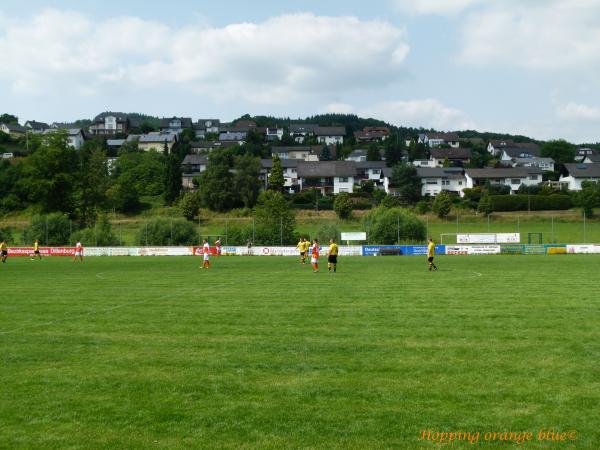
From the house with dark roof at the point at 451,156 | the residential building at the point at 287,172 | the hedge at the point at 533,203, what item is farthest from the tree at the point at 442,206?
the house with dark roof at the point at 451,156

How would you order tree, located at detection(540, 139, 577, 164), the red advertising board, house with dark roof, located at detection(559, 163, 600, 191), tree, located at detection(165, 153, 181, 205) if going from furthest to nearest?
tree, located at detection(540, 139, 577, 164)
house with dark roof, located at detection(559, 163, 600, 191)
tree, located at detection(165, 153, 181, 205)
the red advertising board

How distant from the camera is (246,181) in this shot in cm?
9350

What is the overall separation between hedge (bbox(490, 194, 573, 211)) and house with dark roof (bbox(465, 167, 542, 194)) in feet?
75.3

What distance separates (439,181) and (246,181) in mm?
38255

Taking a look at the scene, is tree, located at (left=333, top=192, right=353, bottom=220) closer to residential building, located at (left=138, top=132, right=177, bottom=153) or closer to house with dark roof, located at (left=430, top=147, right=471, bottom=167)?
house with dark roof, located at (left=430, top=147, right=471, bottom=167)

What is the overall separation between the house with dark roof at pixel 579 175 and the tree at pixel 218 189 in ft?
209

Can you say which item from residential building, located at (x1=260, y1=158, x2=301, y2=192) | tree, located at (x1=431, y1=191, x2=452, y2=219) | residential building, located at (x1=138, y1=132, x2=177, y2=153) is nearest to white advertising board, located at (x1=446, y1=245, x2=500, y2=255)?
tree, located at (x1=431, y1=191, x2=452, y2=219)

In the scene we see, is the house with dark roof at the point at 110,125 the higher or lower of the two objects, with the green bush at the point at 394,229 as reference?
higher

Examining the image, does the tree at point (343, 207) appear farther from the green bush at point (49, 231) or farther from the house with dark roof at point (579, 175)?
the house with dark roof at point (579, 175)

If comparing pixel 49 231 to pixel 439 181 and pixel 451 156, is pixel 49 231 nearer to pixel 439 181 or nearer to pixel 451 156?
pixel 439 181

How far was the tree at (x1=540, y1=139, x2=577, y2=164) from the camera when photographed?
5896 inches

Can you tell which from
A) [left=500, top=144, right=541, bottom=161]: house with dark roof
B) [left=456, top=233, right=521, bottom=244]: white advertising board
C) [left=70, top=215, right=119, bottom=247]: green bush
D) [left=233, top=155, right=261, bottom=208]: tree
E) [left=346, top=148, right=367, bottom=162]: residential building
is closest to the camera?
[left=456, top=233, right=521, bottom=244]: white advertising board

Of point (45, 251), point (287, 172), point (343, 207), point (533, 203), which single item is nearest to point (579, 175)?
point (533, 203)

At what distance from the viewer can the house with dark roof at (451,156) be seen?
475 feet
